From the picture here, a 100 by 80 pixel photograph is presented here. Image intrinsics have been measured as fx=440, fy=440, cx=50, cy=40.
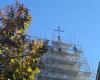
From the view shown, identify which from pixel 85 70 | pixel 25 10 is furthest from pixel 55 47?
pixel 25 10

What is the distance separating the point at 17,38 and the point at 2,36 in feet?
2.09

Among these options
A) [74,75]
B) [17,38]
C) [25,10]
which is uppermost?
[25,10]

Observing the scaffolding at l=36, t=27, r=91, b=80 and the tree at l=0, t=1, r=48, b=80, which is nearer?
the tree at l=0, t=1, r=48, b=80

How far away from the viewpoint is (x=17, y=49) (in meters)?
17.3

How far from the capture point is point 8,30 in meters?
18.1

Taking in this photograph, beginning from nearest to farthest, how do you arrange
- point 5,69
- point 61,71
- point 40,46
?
point 5,69 → point 40,46 → point 61,71

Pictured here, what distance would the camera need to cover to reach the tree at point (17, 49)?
16766 mm

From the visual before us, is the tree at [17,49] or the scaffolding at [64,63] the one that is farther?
the scaffolding at [64,63]

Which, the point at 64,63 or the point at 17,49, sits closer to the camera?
the point at 17,49

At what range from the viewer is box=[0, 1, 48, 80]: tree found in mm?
16766

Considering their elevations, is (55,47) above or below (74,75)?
above

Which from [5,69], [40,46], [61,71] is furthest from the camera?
[61,71]

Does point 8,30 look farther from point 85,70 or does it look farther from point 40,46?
point 85,70

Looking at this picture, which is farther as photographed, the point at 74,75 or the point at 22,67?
the point at 74,75
